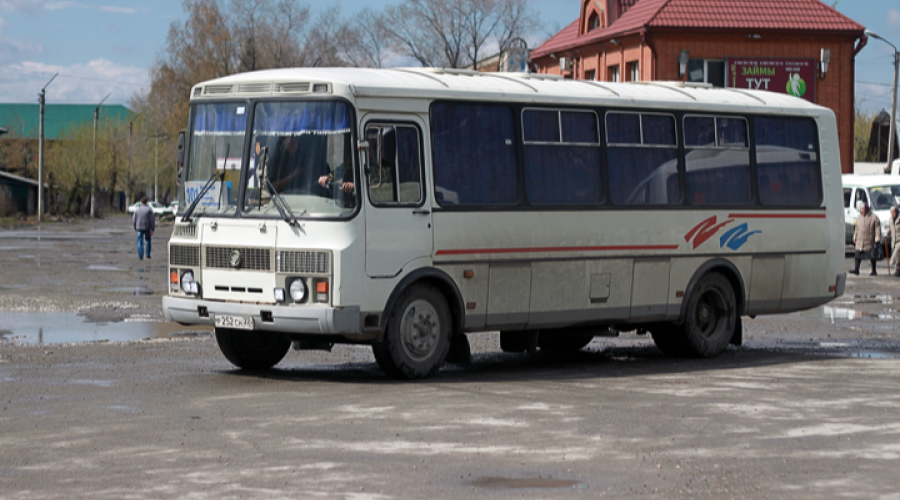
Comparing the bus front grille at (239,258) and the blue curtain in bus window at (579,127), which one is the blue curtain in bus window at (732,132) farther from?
the bus front grille at (239,258)

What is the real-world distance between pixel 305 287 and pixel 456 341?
75.7 inches

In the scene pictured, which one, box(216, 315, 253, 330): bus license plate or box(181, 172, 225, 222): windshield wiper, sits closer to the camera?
box(216, 315, 253, 330): bus license plate

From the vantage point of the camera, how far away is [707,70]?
146 ft

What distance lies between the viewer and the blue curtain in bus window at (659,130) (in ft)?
47.4

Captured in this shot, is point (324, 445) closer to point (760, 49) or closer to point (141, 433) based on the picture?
point (141, 433)

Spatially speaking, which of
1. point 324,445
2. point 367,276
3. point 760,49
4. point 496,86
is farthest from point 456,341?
point 760,49

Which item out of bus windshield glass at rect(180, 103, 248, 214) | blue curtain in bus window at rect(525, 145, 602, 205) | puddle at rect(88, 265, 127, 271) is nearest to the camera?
bus windshield glass at rect(180, 103, 248, 214)

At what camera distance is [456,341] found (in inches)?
505

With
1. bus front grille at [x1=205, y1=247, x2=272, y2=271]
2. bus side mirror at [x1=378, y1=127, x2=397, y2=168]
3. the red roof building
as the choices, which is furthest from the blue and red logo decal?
the red roof building

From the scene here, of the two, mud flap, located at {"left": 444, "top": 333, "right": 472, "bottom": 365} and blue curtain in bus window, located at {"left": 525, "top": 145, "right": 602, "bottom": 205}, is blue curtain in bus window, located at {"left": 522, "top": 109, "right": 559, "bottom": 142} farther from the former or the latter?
mud flap, located at {"left": 444, "top": 333, "right": 472, "bottom": 365}

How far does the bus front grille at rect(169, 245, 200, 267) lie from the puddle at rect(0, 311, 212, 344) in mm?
3739

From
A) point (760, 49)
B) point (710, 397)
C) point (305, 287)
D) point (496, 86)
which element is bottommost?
point (710, 397)

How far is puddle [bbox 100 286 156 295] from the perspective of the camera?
23431mm

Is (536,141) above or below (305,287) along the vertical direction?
above
